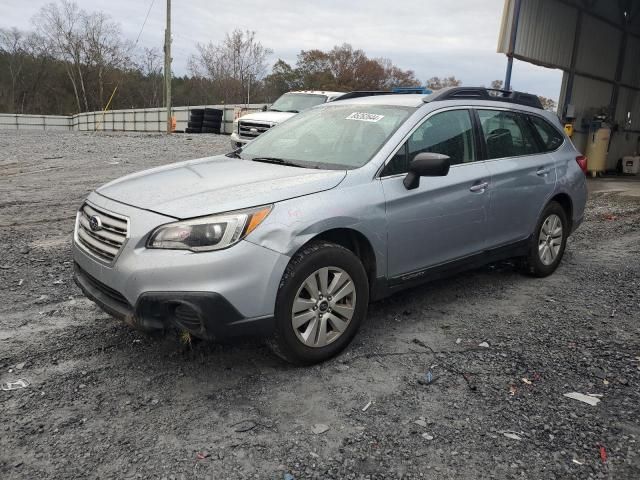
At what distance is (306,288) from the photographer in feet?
10.5

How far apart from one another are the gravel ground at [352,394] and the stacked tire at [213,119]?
20.8 metres

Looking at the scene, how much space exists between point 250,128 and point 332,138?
10.7m

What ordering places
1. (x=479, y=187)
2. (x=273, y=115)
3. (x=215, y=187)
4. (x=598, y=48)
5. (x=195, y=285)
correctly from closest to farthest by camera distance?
(x=195, y=285) → (x=215, y=187) → (x=479, y=187) → (x=273, y=115) → (x=598, y=48)

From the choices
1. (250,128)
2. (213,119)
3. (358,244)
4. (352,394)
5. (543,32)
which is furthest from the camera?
(213,119)

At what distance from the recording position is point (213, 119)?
24922 mm

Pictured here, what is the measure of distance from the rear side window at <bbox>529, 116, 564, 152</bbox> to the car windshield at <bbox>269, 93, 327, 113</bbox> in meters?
9.87

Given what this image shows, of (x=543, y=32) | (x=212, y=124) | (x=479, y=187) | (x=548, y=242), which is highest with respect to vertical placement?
(x=543, y=32)

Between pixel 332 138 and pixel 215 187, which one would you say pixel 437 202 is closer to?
pixel 332 138

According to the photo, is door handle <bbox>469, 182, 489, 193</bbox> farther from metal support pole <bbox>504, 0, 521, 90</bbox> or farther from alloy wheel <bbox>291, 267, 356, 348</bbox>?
metal support pole <bbox>504, 0, 521, 90</bbox>

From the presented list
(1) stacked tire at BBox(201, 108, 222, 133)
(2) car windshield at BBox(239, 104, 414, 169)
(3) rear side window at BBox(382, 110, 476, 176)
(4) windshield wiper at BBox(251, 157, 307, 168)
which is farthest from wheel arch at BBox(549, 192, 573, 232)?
→ (1) stacked tire at BBox(201, 108, 222, 133)

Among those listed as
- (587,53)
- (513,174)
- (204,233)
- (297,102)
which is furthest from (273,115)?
(204,233)

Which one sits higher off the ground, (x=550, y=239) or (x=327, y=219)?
(x=327, y=219)

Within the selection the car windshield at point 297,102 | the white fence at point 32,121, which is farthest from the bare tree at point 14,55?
the car windshield at point 297,102

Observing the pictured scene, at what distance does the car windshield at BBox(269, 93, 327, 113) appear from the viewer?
14944mm
